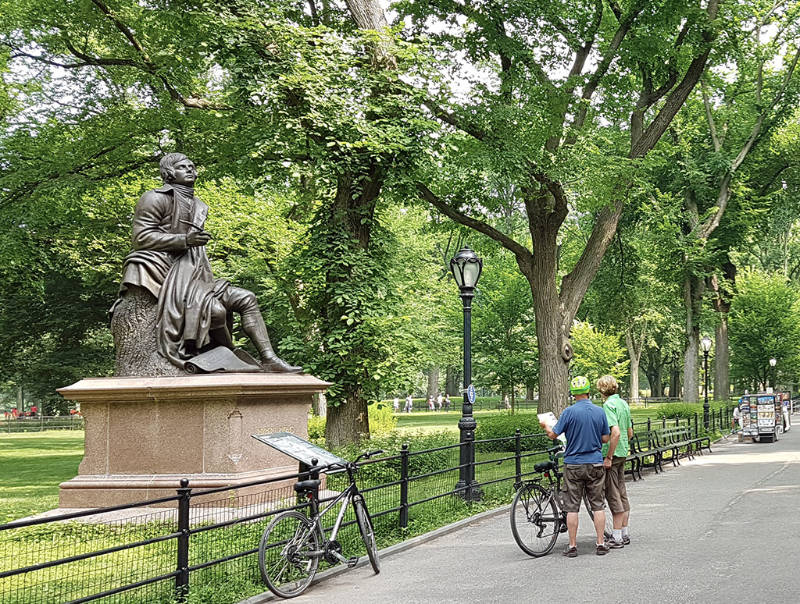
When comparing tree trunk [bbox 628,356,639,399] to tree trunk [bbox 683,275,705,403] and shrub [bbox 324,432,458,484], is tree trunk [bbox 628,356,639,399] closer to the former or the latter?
tree trunk [bbox 683,275,705,403]

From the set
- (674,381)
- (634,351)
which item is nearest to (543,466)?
(634,351)

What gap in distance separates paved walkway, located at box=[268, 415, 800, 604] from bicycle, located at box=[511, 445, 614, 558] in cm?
20

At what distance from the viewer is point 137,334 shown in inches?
450

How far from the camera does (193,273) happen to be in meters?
11.6

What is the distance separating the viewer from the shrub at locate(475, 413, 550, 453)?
899 inches

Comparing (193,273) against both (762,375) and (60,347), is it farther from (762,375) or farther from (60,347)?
(762,375)

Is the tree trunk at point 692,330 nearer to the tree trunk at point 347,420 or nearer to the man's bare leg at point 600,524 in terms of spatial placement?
the tree trunk at point 347,420

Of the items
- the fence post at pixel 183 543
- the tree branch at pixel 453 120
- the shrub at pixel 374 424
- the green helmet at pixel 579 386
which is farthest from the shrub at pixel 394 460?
the tree branch at pixel 453 120

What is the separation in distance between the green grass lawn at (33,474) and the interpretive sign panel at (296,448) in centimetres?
499

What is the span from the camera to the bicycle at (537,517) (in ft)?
30.4

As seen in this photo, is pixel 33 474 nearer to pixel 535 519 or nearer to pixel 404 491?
pixel 404 491

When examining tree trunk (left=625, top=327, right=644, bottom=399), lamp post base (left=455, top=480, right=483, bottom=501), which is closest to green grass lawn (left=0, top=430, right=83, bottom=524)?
lamp post base (left=455, top=480, right=483, bottom=501)

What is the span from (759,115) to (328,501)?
32257 mm

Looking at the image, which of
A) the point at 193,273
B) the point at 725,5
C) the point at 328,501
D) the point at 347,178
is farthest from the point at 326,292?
the point at 725,5
